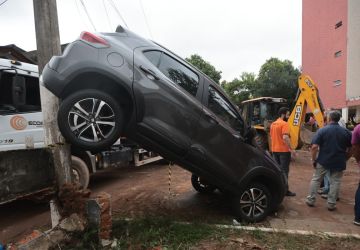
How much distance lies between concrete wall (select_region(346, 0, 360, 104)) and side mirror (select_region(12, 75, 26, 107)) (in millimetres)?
19198

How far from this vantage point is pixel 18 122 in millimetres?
5770

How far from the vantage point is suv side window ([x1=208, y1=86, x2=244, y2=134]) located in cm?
450

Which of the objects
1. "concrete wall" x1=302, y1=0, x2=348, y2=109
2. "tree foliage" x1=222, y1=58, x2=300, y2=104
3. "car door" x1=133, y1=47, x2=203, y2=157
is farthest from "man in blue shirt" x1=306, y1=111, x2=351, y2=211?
"tree foliage" x1=222, y1=58, x2=300, y2=104

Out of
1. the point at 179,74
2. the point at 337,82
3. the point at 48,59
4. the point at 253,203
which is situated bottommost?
the point at 253,203

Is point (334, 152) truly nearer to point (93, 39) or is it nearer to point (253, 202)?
point (253, 202)

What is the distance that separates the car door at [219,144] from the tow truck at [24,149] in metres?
1.57

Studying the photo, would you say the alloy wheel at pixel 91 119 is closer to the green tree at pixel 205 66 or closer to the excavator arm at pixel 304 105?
the excavator arm at pixel 304 105

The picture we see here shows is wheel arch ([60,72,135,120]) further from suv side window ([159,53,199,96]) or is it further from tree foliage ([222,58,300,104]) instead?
tree foliage ([222,58,300,104])

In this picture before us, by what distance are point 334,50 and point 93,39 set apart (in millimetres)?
22103

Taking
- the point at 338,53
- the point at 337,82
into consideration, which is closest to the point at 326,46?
the point at 338,53

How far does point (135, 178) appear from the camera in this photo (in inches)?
345

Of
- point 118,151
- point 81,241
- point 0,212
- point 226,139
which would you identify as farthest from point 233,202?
point 0,212

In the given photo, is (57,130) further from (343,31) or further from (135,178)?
(343,31)

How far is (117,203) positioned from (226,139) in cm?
268
